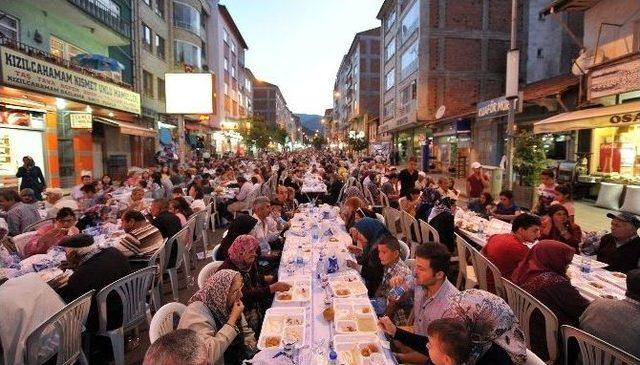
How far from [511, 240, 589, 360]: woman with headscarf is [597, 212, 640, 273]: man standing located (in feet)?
6.84

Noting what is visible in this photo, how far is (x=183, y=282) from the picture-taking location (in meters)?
7.43

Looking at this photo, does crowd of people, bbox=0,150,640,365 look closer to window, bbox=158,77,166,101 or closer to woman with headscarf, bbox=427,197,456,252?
woman with headscarf, bbox=427,197,456,252

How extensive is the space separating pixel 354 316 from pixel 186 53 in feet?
103

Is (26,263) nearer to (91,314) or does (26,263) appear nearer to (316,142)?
(91,314)

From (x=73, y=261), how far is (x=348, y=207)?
4.65 meters

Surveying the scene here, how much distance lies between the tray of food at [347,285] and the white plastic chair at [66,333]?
248 cm

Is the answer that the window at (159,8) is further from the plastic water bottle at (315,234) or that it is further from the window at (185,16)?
the plastic water bottle at (315,234)

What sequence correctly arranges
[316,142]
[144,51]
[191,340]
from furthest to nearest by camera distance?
[316,142]
[144,51]
[191,340]

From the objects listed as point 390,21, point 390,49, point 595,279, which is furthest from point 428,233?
point 390,21

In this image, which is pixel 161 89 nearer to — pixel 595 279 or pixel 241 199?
pixel 241 199

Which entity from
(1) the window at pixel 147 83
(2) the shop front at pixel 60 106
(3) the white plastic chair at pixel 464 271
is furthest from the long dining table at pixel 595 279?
(1) the window at pixel 147 83

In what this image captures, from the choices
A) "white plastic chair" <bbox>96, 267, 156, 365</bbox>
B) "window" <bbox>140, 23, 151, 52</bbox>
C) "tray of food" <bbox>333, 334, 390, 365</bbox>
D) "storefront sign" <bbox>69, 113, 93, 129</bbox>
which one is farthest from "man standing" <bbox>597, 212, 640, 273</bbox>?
"window" <bbox>140, 23, 151, 52</bbox>

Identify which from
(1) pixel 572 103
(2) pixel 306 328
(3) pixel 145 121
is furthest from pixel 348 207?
(3) pixel 145 121

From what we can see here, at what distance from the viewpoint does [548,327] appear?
11.5 ft
